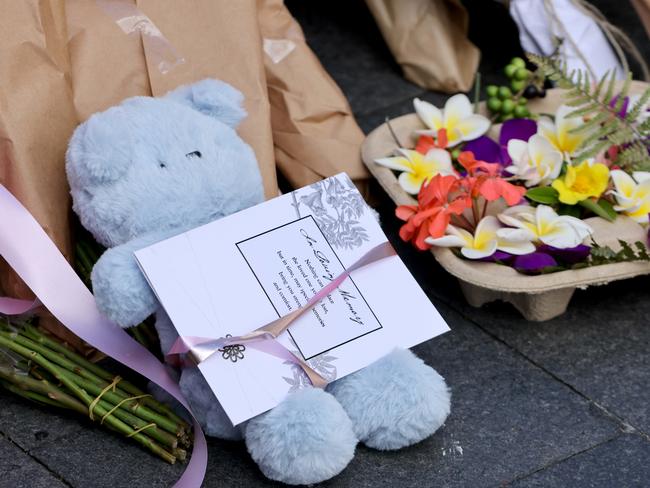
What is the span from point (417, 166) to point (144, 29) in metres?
0.54

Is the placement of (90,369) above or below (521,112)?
above

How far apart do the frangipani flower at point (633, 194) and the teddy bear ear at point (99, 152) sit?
2.73ft

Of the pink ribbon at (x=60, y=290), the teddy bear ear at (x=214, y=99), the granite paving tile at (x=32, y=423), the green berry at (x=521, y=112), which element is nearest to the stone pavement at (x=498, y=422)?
the granite paving tile at (x=32, y=423)

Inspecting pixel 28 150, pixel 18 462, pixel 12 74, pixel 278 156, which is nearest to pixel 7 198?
pixel 28 150

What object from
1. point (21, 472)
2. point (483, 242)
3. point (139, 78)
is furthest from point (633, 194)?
point (21, 472)

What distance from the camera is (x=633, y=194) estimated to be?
1638 mm

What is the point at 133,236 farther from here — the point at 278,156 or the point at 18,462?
the point at 278,156

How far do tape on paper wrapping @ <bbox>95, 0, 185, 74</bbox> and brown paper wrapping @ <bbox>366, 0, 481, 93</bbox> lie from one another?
0.80m

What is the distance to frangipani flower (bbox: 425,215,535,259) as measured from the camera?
154 cm

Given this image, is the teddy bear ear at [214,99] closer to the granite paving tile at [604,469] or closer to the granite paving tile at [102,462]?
the granite paving tile at [102,462]

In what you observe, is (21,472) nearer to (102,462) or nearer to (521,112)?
(102,462)

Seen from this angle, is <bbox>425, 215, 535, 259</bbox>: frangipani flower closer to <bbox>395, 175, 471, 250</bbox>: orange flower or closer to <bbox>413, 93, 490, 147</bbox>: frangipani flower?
<bbox>395, 175, 471, 250</bbox>: orange flower

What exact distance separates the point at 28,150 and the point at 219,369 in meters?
0.44

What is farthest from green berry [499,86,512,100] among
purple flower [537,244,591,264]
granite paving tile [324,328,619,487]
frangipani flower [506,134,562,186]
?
granite paving tile [324,328,619,487]
